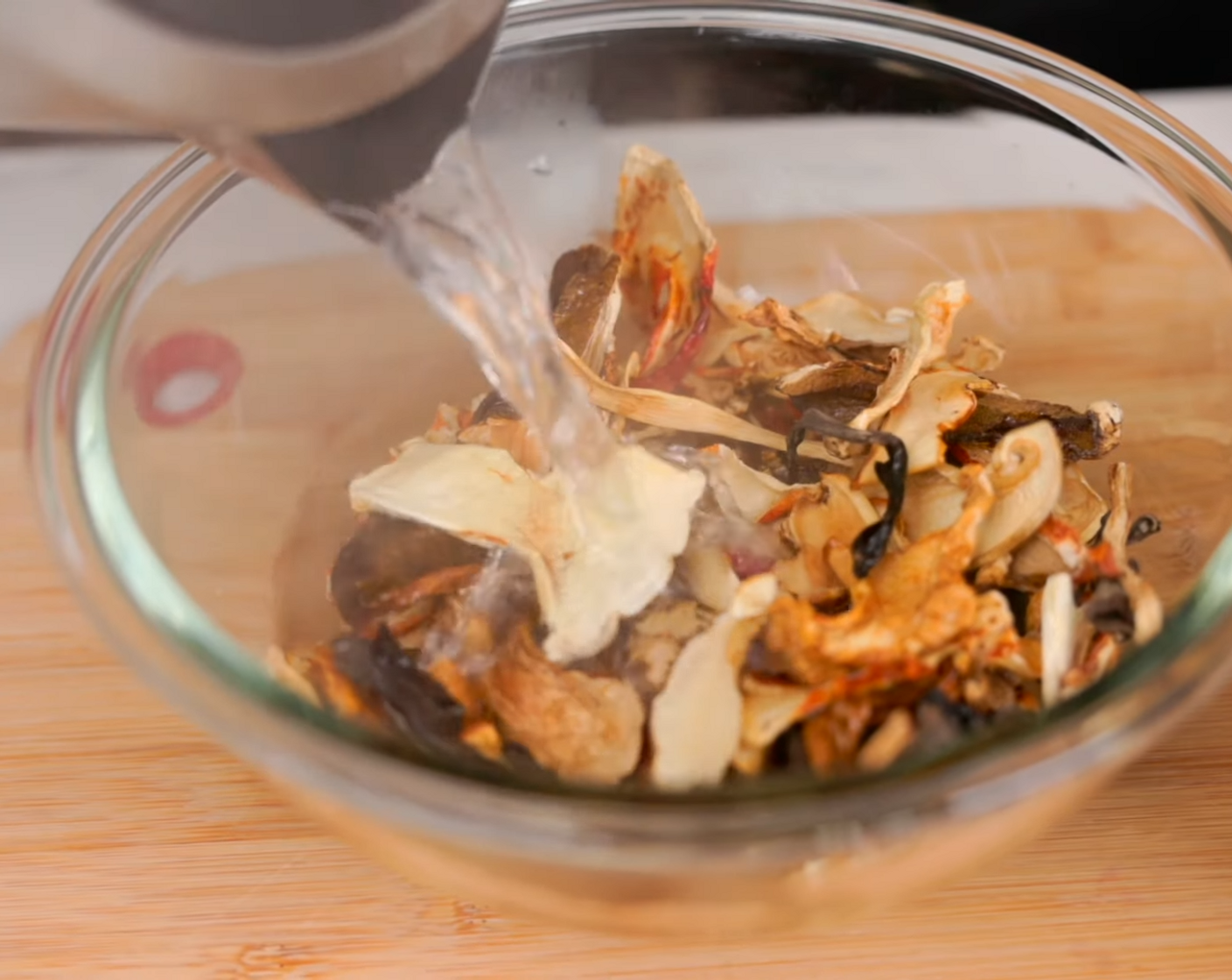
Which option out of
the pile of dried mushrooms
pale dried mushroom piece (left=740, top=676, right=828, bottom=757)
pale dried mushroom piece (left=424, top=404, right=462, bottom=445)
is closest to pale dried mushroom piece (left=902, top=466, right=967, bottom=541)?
the pile of dried mushrooms

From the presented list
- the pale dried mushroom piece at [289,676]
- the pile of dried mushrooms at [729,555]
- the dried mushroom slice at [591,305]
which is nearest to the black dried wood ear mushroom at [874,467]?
the pile of dried mushrooms at [729,555]

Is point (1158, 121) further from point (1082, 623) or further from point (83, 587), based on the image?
point (83, 587)

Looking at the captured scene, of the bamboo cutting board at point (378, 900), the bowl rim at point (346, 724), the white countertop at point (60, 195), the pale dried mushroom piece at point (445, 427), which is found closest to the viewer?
the bowl rim at point (346, 724)

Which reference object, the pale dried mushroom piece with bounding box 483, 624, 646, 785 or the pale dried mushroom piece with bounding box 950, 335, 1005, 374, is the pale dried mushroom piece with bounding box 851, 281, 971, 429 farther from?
the pale dried mushroom piece with bounding box 483, 624, 646, 785

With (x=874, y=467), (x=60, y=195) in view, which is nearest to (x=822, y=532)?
(x=874, y=467)

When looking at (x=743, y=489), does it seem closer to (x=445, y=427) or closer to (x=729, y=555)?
(x=729, y=555)

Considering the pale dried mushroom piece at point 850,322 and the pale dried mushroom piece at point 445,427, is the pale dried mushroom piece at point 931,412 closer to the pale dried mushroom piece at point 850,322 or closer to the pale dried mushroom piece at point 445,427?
the pale dried mushroom piece at point 850,322

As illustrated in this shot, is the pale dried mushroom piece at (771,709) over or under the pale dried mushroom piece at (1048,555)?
under
